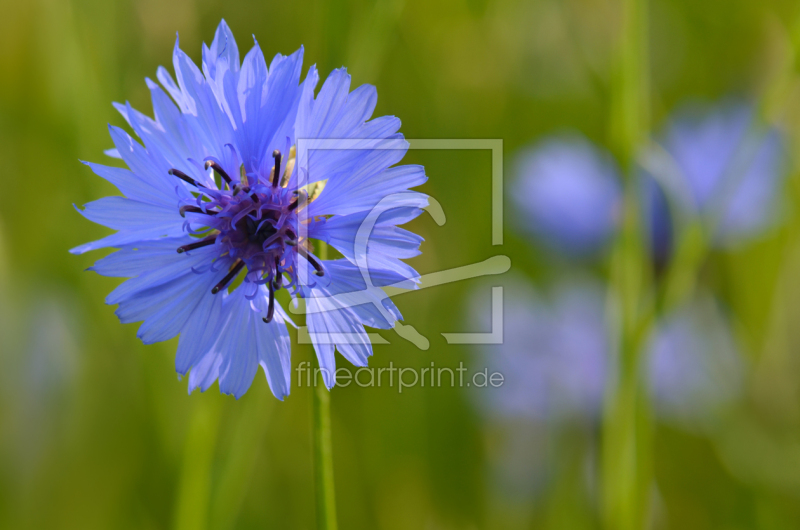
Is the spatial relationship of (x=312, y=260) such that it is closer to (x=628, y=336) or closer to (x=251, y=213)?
(x=251, y=213)

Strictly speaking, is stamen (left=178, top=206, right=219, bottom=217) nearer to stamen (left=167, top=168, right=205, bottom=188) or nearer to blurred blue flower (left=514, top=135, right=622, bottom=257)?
stamen (left=167, top=168, right=205, bottom=188)

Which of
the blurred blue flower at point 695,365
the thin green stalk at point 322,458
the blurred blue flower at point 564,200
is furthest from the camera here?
the blurred blue flower at point 564,200

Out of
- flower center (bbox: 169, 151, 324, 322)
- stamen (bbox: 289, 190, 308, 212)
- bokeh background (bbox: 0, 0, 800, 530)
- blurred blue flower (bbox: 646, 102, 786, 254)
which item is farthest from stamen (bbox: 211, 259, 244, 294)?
blurred blue flower (bbox: 646, 102, 786, 254)

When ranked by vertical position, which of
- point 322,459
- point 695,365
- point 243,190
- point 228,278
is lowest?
point 695,365

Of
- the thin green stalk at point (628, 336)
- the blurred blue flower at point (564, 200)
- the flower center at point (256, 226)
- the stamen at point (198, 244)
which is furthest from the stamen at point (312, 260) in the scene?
the blurred blue flower at point (564, 200)

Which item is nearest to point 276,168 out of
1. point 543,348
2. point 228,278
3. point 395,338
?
point 228,278

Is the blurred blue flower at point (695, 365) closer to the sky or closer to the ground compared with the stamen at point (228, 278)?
closer to the ground

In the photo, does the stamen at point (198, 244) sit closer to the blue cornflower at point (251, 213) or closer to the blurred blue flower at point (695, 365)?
Answer: the blue cornflower at point (251, 213)
